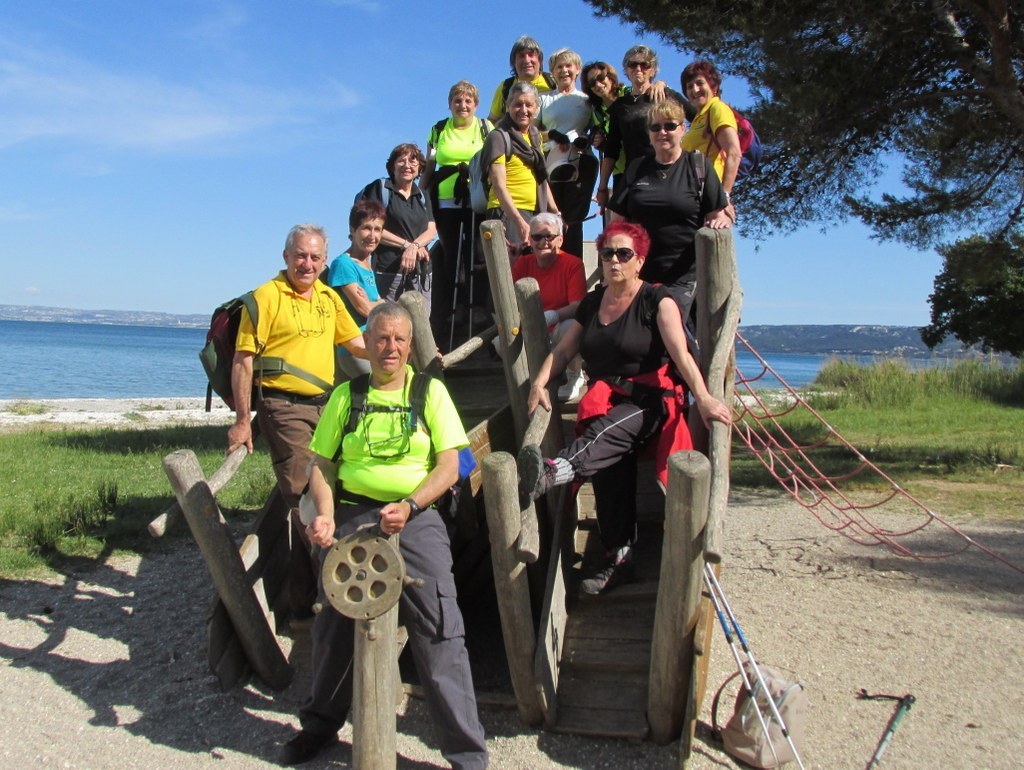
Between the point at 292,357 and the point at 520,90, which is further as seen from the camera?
the point at 520,90

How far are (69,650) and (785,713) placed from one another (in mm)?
3792

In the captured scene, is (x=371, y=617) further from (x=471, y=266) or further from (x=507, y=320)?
(x=471, y=266)

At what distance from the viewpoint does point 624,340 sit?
14.7ft

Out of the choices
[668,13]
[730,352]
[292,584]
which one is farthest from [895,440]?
[292,584]

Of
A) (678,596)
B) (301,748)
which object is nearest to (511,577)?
(678,596)

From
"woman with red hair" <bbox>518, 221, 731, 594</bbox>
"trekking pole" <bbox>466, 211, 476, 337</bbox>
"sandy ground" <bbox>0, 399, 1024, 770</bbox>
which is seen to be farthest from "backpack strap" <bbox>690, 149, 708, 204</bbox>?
"trekking pole" <bbox>466, 211, 476, 337</bbox>

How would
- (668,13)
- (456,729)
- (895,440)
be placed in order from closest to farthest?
(456,729) < (668,13) < (895,440)

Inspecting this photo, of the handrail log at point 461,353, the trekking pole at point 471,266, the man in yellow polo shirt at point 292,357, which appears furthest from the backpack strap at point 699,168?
the trekking pole at point 471,266

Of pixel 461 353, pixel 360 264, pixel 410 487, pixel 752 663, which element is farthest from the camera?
pixel 360 264

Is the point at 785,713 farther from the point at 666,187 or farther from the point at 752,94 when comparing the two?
the point at 752,94

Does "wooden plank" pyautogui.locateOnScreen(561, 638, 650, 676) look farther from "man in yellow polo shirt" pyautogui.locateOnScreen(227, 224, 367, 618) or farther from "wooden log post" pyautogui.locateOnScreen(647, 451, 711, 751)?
"man in yellow polo shirt" pyautogui.locateOnScreen(227, 224, 367, 618)

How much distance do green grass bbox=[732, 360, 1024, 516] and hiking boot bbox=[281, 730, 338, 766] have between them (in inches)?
299

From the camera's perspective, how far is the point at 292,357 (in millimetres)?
4777

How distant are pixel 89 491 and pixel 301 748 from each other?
5.51 m
